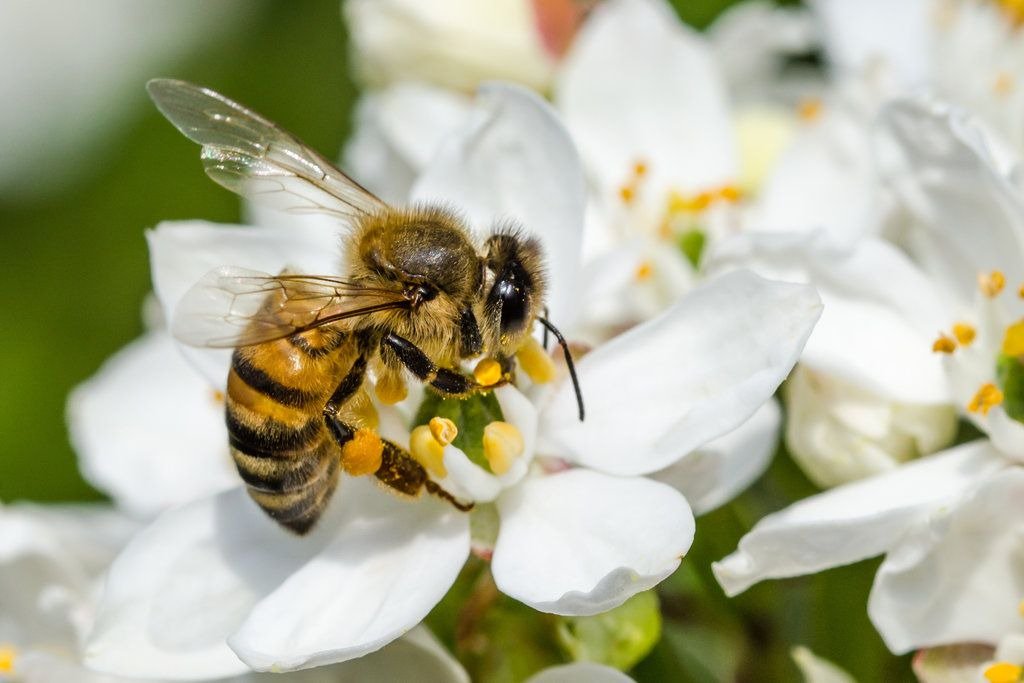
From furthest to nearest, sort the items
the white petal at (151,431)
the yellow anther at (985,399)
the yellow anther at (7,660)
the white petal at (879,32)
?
the white petal at (879,32), the white petal at (151,431), the yellow anther at (7,660), the yellow anther at (985,399)

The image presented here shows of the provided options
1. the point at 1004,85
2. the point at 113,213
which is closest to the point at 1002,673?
the point at 1004,85

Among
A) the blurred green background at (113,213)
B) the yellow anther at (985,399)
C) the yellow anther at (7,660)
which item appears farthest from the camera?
the blurred green background at (113,213)

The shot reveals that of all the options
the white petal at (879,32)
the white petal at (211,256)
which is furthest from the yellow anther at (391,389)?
the white petal at (879,32)

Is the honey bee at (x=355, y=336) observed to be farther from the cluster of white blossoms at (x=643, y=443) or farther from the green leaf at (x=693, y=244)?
the green leaf at (x=693, y=244)

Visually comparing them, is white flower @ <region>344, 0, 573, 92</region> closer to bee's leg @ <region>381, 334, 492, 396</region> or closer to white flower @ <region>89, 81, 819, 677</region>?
white flower @ <region>89, 81, 819, 677</region>

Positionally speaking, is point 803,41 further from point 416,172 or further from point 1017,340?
point 1017,340

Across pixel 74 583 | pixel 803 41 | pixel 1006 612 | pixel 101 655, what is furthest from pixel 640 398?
pixel 803 41
